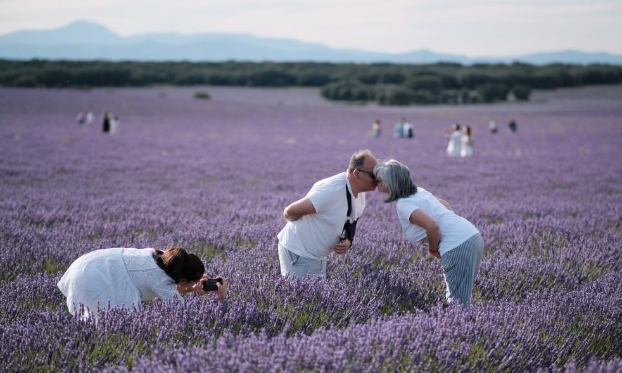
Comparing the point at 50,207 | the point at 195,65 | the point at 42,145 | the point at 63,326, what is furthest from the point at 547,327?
the point at 195,65

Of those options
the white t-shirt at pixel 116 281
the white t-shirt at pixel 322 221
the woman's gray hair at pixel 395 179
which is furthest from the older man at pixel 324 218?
the white t-shirt at pixel 116 281

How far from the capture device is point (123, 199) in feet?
26.5

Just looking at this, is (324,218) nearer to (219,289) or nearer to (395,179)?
(395,179)

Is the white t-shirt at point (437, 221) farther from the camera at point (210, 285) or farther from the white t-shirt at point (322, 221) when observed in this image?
the camera at point (210, 285)

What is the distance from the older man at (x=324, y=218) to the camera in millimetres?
3734

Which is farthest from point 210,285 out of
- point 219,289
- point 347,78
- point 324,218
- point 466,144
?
point 347,78

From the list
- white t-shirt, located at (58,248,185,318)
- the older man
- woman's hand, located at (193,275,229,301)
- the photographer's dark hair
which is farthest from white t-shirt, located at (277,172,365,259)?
white t-shirt, located at (58,248,185,318)

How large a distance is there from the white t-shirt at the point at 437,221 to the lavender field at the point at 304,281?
1.15 ft

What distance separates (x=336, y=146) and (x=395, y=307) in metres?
18.1

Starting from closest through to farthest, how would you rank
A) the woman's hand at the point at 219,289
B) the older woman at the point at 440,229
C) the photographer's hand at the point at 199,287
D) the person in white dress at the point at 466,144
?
the woman's hand at the point at 219,289 < the photographer's hand at the point at 199,287 < the older woman at the point at 440,229 < the person in white dress at the point at 466,144

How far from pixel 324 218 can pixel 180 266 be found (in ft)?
3.41

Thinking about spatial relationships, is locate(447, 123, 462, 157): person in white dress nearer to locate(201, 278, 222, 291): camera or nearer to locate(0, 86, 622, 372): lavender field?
locate(0, 86, 622, 372): lavender field

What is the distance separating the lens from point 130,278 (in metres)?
3.35

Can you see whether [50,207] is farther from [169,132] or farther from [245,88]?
[245,88]
